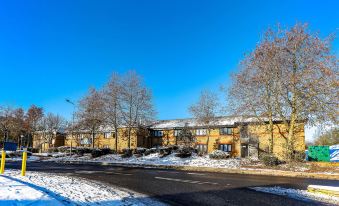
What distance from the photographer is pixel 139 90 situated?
43312mm

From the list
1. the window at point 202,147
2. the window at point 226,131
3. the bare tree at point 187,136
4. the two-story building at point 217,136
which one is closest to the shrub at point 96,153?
the two-story building at point 217,136

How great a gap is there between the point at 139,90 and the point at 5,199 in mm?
37168

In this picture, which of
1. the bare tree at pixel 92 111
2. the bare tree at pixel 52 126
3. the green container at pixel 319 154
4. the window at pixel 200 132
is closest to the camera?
the green container at pixel 319 154

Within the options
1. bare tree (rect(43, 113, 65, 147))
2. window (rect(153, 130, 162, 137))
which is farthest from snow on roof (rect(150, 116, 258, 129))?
bare tree (rect(43, 113, 65, 147))

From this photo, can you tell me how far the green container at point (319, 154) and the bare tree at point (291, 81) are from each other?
24.9 feet

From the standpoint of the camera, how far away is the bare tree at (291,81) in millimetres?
23406

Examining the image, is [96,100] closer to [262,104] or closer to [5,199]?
[262,104]

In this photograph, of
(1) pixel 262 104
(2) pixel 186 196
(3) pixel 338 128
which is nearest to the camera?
(2) pixel 186 196

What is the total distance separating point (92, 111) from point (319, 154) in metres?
32.2

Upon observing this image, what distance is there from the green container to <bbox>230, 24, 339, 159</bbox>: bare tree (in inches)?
298

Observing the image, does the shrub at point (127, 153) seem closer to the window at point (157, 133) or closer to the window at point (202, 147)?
the window at point (202, 147)

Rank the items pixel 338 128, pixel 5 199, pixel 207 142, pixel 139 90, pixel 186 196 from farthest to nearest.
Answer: pixel 207 142
pixel 139 90
pixel 338 128
pixel 186 196
pixel 5 199

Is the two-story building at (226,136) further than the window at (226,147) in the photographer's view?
No

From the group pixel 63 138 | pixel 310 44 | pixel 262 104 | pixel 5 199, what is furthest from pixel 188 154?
pixel 63 138
